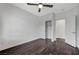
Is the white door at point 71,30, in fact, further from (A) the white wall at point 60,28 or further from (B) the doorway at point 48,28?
(B) the doorway at point 48,28

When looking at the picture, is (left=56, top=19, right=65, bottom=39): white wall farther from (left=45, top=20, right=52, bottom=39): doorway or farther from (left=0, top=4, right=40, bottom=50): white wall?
(left=0, top=4, right=40, bottom=50): white wall

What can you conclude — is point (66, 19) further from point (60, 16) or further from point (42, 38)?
point (42, 38)

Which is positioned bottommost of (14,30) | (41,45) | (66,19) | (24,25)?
(41,45)

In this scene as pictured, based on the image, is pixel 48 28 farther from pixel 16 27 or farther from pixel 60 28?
pixel 16 27

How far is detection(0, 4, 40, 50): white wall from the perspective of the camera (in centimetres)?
178

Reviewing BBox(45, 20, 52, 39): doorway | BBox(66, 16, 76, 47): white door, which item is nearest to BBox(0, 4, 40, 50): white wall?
BBox(45, 20, 52, 39): doorway

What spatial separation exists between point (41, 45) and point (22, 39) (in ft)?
1.99

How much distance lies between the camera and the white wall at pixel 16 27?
178 centimetres

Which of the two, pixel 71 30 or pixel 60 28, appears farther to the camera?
pixel 71 30

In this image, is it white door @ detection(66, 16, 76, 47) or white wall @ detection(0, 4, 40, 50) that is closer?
white wall @ detection(0, 4, 40, 50)

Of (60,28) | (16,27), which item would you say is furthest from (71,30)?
(16,27)

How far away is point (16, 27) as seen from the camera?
6.68 feet
